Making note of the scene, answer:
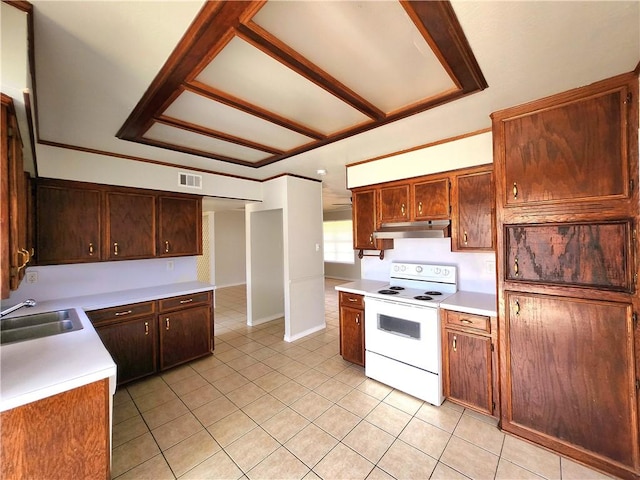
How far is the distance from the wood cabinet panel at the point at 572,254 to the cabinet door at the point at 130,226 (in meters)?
3.60

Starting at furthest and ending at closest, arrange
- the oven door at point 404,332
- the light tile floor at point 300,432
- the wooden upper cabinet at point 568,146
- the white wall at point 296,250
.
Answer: the white wall at point 296,250 → the oven door at point 404,332 → the light tile floor at point 300,432 → the wooden upper cabinet at point 568,146

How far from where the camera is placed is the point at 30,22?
3.63 ft

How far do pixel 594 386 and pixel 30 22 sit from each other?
3.50m

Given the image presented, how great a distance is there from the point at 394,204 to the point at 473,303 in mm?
1283

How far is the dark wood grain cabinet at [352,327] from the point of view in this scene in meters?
2.96

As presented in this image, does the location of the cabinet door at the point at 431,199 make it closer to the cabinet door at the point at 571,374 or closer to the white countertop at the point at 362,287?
the white countertop at the point at 362,287

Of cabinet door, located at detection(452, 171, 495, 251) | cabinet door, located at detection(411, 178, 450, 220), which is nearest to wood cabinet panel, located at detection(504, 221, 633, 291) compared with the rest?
cabinet door, located at detection(452, 171, 495, 251)

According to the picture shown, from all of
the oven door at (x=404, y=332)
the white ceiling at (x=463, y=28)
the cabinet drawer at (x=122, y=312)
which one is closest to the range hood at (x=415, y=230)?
the oven door at (x=404, y=332)

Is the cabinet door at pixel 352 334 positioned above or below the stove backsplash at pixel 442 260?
below

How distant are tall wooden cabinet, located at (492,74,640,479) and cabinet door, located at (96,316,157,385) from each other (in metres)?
3.32

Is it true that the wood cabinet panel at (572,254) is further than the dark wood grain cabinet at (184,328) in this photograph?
No

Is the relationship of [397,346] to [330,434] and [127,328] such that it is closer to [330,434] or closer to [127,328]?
[330,434]

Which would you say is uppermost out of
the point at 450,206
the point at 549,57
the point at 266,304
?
the point at 549,57

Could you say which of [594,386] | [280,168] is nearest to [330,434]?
[594,386]
